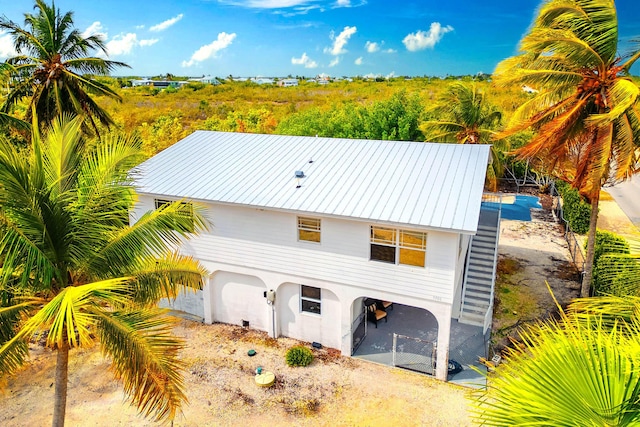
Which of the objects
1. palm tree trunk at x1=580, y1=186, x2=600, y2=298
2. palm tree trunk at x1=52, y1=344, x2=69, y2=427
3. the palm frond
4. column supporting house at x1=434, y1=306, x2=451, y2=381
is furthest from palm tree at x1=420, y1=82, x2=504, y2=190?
palm tree trunk at x1=52, y1=344, x2=69, y2=427

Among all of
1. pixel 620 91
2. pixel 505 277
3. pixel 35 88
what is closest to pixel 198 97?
pixel 35 88

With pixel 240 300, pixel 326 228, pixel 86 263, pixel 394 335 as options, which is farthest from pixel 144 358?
pixel 240 300

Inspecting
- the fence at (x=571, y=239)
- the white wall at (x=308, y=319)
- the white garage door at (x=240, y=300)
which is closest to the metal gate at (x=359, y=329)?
the white wall at (x=308, y=319)


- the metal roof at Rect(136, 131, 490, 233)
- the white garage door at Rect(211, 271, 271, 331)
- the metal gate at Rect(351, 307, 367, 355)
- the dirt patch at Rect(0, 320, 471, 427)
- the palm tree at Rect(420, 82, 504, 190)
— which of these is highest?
the palm tree at Rect(420, 82, 504, 190)

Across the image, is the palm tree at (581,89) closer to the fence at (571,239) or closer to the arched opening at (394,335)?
the arched opening at (394,335)

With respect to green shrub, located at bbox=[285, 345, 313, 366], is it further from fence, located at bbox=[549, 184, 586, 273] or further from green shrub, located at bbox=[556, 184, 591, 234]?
green shrub, located at bbox=[556, 184, 591, 234]

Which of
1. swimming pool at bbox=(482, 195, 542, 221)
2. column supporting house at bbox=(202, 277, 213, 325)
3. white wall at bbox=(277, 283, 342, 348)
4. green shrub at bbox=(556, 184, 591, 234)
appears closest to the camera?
white wall at bbox=(277, 283, 342, 348)

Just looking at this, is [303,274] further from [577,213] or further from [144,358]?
[577,213]

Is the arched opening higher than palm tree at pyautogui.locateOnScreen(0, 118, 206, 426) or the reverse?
the reverse
